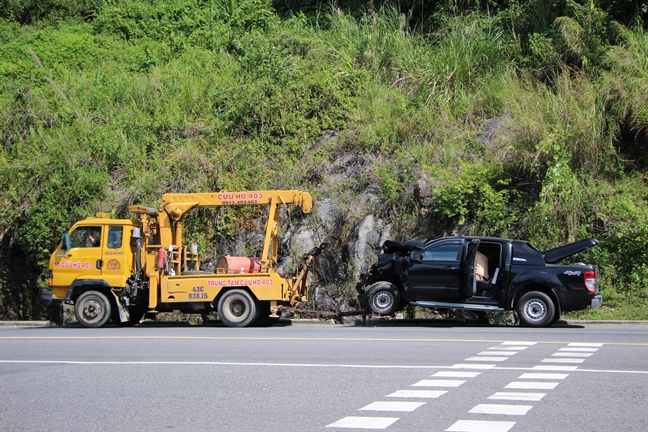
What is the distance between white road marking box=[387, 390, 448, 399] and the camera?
324 inches

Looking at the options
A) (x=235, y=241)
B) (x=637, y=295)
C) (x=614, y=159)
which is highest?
(x=614, y=159)

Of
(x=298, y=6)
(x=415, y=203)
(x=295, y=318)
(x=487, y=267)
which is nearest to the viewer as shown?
(x=487, y=267)

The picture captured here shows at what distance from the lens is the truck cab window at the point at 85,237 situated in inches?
683

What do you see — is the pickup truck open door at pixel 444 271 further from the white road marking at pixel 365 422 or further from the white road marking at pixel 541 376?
the white road marking at pixel 365 422

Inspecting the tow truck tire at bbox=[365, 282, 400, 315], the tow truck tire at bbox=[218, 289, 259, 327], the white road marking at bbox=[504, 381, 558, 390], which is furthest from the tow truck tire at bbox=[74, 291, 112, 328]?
the white road marking at bbox=[504, 381, 558, 390]

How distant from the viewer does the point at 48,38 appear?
30.7 metres

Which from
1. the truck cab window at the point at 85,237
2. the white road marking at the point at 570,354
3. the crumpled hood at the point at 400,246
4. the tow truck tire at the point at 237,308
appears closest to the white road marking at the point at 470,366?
the white road marking at the point at 570,354

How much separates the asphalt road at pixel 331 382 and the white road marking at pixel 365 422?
19 millimetres

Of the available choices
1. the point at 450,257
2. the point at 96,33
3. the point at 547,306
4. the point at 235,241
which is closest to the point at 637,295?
the point at 547,306

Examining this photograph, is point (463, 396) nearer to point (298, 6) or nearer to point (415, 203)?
point (415, 203)

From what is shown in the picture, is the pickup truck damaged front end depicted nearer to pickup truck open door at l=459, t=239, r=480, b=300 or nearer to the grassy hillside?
pickup truck open door at l=459, t=239, r=480, b=300

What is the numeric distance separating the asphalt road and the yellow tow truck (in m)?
2.48

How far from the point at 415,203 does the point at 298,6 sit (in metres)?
13.3

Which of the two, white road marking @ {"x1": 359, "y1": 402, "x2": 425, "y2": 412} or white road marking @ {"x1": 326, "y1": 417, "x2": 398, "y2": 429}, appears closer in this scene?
white road marking @ {"x1": 326, "y1": 417, "x2": 398, "y2": 429}
